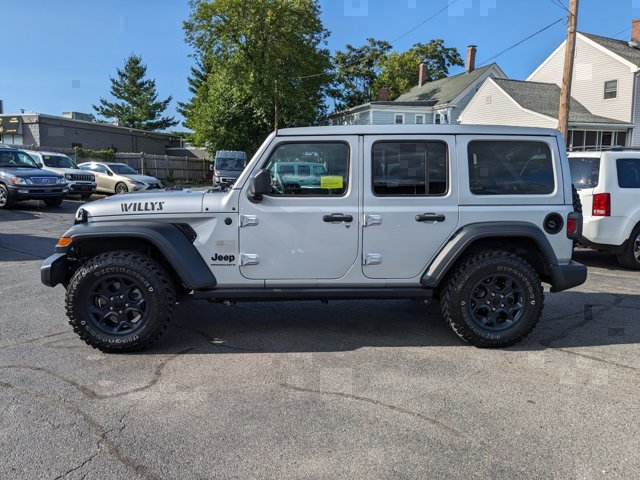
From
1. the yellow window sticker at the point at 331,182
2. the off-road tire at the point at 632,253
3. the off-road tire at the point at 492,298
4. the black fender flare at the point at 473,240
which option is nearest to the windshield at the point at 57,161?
the yellow window sticker at the point at 331,182

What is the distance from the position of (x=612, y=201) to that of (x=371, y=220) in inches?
207

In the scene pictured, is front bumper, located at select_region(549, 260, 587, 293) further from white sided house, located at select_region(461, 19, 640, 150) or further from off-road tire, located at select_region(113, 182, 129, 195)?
white sided house, located at select_region(461, 19, 640, 150)

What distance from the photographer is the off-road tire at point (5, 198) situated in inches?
574

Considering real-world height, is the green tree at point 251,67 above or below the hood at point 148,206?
above

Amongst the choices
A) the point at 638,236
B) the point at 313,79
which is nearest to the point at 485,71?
the point at 313,79

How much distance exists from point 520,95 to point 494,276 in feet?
88.9

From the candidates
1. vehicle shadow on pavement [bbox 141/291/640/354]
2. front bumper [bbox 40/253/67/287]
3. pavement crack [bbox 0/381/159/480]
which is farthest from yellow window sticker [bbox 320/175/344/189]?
pavement crack [bbox 0/381/159/480]

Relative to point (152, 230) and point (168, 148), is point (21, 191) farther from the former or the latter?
point (168, 148)

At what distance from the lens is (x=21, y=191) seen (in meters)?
14.6

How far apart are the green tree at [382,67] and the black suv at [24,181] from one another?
40731 millimetres

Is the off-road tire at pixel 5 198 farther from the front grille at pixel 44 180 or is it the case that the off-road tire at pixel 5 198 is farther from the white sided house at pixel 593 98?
the white sided house at pixel 593 98

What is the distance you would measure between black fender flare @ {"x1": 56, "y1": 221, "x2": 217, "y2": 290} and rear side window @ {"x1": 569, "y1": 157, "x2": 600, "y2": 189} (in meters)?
6.42

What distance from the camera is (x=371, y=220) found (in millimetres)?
4414

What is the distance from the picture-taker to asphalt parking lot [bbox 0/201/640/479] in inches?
109
